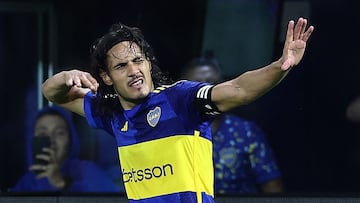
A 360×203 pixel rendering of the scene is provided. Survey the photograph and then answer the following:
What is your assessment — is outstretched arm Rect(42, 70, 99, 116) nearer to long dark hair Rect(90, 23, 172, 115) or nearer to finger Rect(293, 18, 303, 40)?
long dark hair Rect(90, 23, 172, 115)

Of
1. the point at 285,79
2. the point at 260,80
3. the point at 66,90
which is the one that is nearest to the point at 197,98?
the point at 260,80

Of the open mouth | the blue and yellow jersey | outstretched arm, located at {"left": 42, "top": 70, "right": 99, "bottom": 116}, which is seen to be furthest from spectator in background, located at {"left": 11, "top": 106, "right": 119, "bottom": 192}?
the open mouth

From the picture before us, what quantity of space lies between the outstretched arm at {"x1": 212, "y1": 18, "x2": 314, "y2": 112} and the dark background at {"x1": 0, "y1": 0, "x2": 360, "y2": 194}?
2.50m

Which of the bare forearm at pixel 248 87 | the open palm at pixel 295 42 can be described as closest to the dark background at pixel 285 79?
the bare forearm at pixel 248 87

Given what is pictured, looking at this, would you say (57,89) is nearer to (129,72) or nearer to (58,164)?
(129,72)

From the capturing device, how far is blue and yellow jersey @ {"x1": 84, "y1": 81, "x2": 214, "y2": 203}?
5.46 metres

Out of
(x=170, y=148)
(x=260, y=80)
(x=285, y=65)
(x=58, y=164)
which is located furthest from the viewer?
(x=58, y=164)

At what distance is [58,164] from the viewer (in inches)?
308

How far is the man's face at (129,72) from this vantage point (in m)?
5.60

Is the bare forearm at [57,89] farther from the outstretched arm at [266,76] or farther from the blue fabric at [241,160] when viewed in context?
the blue fabric at [241,160]

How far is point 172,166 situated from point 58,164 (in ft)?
8.05

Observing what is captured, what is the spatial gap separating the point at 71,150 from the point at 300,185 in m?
1.51

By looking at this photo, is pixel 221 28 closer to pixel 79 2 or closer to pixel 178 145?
pixel 79 2

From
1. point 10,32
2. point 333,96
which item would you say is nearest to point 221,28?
point 333,96
